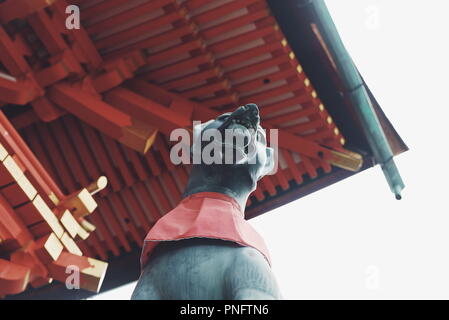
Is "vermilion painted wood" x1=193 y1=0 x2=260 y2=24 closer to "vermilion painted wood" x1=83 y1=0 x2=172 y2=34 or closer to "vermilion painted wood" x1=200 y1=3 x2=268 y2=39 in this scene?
"vermilion painted wood" x1=200 y1=3 x2=268 y2=39

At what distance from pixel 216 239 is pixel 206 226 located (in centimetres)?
8

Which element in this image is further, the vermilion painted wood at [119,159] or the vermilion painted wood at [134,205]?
the vermilion painted wood at [134,205]

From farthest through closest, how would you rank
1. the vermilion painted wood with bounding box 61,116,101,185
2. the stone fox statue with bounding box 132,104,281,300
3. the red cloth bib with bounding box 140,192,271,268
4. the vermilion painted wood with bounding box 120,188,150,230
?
the vermilion painted wood with bounding box 120,188,150,230 < the vermilion painted wood with bounding box 61,116,101,185 < the red cloth bib with bounding box 140,192,271,268 < the stone fox statue with bounding box 132,104,281,300

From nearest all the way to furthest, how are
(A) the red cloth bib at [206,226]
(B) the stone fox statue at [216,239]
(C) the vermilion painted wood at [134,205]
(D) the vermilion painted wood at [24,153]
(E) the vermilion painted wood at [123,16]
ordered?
1. (B) the stone fox statue at [216,239]
2. (A) the red cloth bib at [206,226]
3. (D) the vermilion painted wood at [24,153]
4. (E) the vermilion painted wood at [123,16]
5. (C) the vermilion painted wood at [134,205]

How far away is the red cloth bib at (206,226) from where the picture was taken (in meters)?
2.59

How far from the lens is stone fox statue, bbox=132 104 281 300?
237 centimetres

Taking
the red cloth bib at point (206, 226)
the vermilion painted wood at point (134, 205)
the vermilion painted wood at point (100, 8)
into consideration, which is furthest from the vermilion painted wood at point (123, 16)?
the red cloth bib at point (206, 226)

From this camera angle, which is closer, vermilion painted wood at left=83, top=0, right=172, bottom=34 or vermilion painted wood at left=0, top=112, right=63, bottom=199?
vermilion painted wood at left=0, top=112, right=63, bottom=199

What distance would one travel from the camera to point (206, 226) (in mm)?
2617

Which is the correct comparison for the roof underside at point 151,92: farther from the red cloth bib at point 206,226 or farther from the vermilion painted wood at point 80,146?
the red cloth bib at point 206,226

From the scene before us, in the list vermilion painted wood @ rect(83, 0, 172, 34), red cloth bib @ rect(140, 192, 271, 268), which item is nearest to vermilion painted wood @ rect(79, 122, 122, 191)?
vermilion painted wood @ rect(83, 0, 172, 34)

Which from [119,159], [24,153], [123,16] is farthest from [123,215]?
[123,16]

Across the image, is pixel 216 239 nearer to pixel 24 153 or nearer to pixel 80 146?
pixel 24 153

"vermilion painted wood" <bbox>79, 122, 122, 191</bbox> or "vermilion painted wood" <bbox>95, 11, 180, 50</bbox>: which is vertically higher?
"vermilion painted wood" <bbox>95, 11, 180, 50</bbox>
